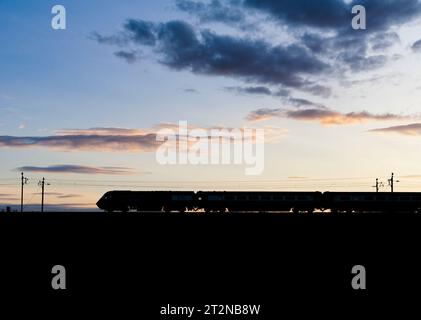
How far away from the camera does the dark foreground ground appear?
98.8 feet

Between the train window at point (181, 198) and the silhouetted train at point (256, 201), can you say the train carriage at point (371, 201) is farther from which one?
the train window at point (181, 198)

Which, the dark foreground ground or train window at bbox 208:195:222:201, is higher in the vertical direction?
train window at bbox 208:195:222:201

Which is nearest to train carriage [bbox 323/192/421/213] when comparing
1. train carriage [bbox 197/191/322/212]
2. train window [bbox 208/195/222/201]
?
train carriage [bbox 197/191/322/212]

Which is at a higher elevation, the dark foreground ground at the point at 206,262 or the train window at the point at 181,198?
the train window at the point at 181,198

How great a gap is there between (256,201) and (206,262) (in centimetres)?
3238

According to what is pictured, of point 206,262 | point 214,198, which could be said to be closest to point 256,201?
point 214,198

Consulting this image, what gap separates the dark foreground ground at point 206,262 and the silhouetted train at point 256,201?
28180mm

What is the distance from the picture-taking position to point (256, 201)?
6500 centimetres

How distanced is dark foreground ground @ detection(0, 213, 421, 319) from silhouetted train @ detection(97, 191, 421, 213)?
2818cm

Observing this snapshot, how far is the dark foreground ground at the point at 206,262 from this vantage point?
98.8ft

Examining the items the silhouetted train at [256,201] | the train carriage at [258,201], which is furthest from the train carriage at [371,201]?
the train carriage at [258,201]

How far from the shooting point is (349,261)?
108 ft

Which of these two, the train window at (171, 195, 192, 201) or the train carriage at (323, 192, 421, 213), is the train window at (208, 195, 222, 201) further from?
the train carriage at (323, 192, 421, 213)
